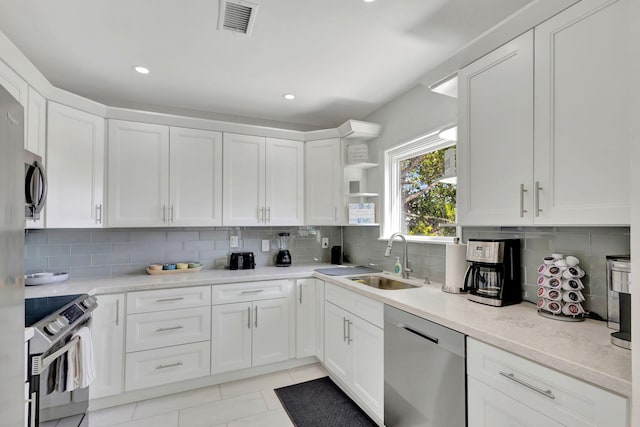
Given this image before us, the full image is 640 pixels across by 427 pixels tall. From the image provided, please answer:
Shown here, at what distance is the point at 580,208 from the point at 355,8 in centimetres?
146

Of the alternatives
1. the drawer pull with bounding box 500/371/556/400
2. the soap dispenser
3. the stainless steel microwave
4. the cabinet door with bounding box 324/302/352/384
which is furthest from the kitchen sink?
the stainless steel microwave

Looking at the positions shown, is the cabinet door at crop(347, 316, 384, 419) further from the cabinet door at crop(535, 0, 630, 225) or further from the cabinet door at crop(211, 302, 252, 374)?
the cabinet door at crop(535, 0, 630, 225)

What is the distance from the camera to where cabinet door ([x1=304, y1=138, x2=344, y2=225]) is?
10.5 ft

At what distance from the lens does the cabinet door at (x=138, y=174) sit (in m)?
2.61

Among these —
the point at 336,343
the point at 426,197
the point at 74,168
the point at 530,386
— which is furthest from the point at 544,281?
the point at 74,168

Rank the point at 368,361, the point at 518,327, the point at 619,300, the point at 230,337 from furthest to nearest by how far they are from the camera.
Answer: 1. the point at 230,337
2. the point at 368,361
3. the point at 518,327
4. the point at 619,300

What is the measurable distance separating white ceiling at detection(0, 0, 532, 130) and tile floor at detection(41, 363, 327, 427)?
255 centimetres

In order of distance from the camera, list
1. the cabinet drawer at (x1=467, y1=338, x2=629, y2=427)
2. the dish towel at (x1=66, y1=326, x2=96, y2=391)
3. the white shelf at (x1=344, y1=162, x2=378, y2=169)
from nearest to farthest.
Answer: the cabinet drawer at (x1=467, y1=338, x2=629, y2=427) < the dish towel at (x1=66, y1=326, x2=96, y2=391) < the white shelf at (x1=344, y1=162, x2=378, y2=169)

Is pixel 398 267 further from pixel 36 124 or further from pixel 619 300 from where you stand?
pixel 36 124

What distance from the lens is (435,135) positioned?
243 cm

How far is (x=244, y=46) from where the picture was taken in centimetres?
203

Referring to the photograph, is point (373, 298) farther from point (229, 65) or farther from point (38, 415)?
point (229, 65)

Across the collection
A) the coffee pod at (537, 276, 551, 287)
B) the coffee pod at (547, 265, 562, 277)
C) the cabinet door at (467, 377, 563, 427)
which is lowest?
the cabinet door at (467, 377, 563, 427)

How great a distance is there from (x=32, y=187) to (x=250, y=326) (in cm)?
183
